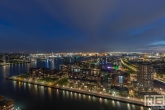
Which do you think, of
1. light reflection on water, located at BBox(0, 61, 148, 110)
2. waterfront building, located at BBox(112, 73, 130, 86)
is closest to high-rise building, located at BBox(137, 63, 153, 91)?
waterfront building, located at BBox(112, 73, 130, 86)

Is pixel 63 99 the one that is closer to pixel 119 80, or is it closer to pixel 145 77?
pixel 119 80

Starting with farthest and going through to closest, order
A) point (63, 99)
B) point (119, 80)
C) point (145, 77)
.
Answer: point (119, 80), point (145, 77), point (63, 99)

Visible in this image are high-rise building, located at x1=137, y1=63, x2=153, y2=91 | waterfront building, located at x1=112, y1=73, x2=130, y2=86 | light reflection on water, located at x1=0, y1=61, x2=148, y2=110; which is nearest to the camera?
light reflection on water, located at x1=0, y1=61, x2=148, y2=110

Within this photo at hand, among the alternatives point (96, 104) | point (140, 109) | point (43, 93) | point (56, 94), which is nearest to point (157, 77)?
point (140, 109)

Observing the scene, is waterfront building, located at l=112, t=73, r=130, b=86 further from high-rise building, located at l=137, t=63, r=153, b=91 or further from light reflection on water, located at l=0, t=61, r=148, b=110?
light reflection on water, located at l=0, t=61, r=148, b=110

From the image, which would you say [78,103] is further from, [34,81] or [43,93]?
[34,81]

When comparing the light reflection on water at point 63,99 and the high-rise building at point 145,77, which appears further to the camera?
the high-rise building at point 145,77

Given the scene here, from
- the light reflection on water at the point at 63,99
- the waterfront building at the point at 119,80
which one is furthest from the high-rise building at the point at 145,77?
the light reflection on water at the point at 63,99

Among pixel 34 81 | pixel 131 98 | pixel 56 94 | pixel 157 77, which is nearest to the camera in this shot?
pixel 131 98

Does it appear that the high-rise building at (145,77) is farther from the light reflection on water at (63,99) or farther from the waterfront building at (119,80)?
the light reflection on water at (63,99)

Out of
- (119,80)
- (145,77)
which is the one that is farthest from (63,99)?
(145,77)

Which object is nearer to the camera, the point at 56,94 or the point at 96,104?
the point at 96,104
